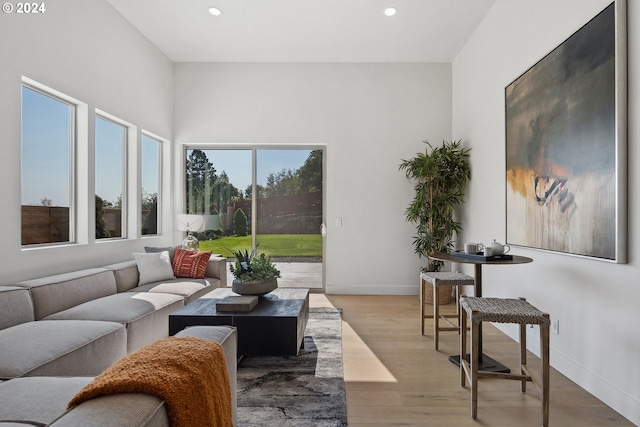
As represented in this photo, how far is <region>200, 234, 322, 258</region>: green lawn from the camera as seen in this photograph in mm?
5270

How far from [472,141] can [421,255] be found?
1621 millimetres

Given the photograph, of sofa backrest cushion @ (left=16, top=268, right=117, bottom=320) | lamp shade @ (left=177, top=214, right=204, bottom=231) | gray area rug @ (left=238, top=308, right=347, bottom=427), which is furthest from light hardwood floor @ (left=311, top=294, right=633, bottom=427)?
lamp shade @ (left=177, top=214, right=204, bottom=231)

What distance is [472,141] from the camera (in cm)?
434

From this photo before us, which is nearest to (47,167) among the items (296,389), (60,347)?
(60,347)

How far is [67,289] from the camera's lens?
2693 mm

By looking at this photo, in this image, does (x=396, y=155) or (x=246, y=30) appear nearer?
(x=246, y=30)

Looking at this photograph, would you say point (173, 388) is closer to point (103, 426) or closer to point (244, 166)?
point (103, 426)

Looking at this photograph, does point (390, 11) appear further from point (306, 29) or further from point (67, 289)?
point (67, 289)

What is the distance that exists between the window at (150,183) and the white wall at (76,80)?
18 cm

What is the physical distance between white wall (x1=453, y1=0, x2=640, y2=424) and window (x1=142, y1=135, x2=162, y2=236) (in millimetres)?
4126

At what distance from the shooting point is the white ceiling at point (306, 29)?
379 cm

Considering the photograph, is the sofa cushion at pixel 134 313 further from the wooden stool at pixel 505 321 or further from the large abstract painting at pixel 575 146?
the large abstract painting at pixel 575 146

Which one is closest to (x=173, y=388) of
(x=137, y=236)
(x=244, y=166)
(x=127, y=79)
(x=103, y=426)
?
(x=103, y=426)

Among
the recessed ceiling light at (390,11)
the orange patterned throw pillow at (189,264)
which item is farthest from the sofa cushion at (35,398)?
the recessed ceiling light at (390,11)
